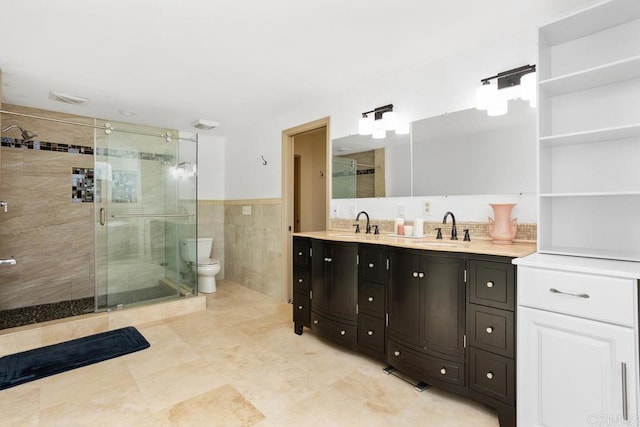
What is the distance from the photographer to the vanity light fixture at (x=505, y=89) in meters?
1.95

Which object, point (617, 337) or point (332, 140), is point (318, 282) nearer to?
point (332, 140)

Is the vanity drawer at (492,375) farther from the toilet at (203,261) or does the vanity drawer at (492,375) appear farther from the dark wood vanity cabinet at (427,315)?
the toilet at (203,261)

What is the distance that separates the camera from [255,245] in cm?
435

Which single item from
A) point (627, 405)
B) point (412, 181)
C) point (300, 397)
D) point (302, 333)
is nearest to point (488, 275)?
point (627, 405)

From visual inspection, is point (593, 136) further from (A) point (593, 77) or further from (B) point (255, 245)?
(B) point (255, 245)

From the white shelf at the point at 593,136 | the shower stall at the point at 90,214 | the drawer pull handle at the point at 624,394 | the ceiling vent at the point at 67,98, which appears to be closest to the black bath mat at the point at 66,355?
the shower stall at the point at 90,214

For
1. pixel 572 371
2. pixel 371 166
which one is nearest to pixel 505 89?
pixel 371 166

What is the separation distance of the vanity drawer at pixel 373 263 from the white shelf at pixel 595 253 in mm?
902

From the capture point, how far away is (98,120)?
3.85m

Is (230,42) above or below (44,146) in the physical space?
above

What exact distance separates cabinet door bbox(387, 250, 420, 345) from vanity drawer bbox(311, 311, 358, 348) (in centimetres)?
35

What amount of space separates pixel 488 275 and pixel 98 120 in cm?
444

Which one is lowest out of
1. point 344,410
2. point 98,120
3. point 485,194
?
point 344,410

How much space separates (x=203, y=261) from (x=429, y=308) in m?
3.34
